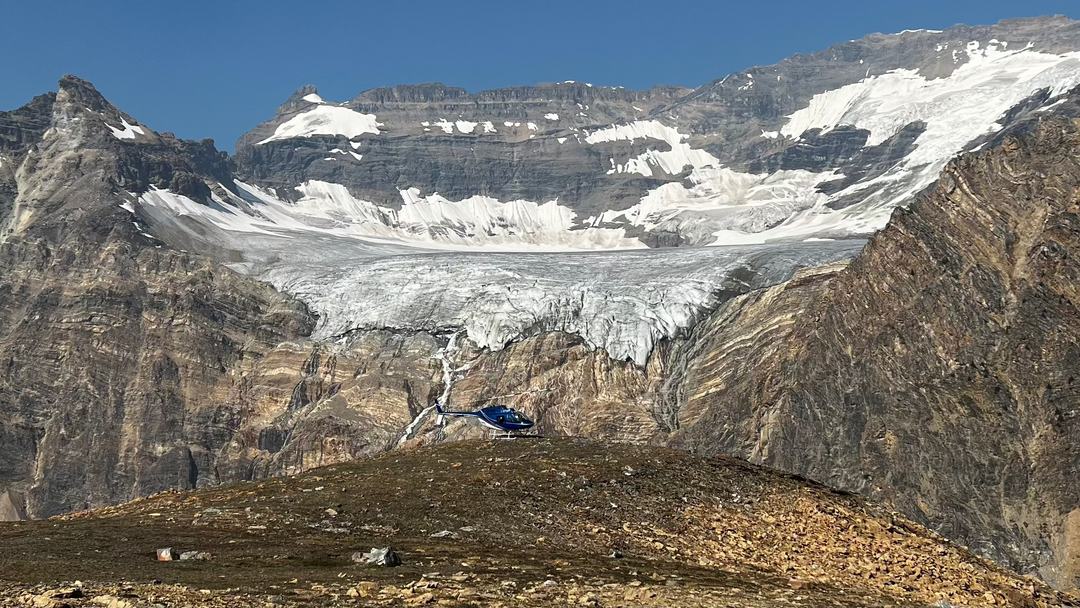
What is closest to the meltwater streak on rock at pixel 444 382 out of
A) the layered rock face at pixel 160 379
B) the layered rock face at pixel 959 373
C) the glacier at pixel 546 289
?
the layered rock face at pixel 160 379

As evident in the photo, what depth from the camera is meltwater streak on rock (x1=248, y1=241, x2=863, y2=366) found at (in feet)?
411

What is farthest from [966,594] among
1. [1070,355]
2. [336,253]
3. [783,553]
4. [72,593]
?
[336,253]

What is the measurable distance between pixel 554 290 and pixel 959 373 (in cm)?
5863

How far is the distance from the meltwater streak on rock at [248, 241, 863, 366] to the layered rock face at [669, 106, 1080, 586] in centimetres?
2172

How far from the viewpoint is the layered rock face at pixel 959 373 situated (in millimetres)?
75625

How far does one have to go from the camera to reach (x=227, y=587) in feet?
82.3

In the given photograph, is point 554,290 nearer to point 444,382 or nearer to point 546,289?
point 546,289

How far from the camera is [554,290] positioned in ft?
435

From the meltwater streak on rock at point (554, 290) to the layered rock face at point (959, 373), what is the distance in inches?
855

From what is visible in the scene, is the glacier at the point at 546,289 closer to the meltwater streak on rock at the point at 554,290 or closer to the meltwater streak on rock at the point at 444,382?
the meltwater streak on rock at the point at 554,290

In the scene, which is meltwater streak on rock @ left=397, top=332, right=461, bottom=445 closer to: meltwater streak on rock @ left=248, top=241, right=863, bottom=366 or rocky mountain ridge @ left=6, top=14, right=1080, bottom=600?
rocky mountain ridge @ left=6, top=14, right=1080, bottom=600

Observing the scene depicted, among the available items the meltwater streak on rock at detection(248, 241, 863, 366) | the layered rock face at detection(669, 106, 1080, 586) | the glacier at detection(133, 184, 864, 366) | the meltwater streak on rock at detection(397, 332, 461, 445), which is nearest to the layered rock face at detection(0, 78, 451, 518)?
the meltwater streak on rock at detection(397, 332, 461, 445)

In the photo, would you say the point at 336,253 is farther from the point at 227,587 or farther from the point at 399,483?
the point at 227,587

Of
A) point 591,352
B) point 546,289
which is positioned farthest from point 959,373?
point 546,289
